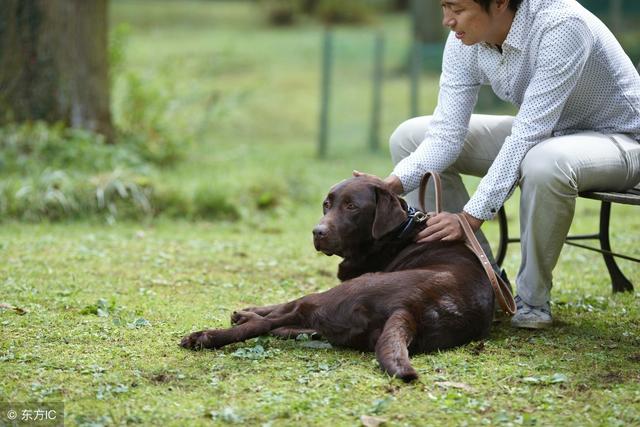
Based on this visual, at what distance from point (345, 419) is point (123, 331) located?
59.9 inches

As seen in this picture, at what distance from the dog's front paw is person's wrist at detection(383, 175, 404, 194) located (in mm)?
1252

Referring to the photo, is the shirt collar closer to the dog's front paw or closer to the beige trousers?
the beige trousers

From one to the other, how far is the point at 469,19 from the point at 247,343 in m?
1.86

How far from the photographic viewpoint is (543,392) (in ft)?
11.7

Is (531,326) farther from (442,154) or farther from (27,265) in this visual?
(27,265)

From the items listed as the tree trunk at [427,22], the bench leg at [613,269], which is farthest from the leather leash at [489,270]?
the tree trunk at [427,22]

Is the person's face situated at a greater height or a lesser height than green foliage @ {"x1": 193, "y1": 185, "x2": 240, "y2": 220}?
greater

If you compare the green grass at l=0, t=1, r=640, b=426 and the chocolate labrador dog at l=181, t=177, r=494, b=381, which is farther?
the chocolate labrador dog at l=181, t=177, r=494, b=381

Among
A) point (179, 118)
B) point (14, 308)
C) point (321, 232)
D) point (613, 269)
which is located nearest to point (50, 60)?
point (179, 118)

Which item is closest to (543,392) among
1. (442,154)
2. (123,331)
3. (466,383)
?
(466,383)

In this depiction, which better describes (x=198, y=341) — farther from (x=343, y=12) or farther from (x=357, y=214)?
(x=343, y=12)

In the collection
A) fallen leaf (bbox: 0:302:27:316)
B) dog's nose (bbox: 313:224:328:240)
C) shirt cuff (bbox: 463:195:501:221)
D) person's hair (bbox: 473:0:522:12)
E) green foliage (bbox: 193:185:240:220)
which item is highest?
person's hair (bbox: 473:0:522:12)

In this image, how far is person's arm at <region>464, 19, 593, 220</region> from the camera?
4379mm

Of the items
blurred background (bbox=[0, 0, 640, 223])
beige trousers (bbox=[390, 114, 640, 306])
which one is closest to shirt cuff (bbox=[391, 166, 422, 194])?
beige trousers (bbox=[390, 114, 640, 306])
